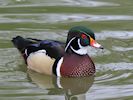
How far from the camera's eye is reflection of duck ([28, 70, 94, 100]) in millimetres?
9902

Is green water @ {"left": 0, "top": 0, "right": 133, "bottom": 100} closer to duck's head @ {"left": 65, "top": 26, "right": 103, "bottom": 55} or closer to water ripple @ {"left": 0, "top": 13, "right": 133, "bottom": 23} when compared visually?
water ripple @ {"left": 0, "top": 13, "right": 133, "bottom": 23}

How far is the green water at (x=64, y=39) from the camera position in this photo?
979 centimetres

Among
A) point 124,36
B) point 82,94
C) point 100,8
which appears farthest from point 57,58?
point 100,8

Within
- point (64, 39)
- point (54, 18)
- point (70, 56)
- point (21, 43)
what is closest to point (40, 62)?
point (70, 56)

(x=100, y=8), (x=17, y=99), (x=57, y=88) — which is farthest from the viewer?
(x=100, y=8)

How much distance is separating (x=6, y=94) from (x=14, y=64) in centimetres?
155

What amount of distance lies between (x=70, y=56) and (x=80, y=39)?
294 millimetres

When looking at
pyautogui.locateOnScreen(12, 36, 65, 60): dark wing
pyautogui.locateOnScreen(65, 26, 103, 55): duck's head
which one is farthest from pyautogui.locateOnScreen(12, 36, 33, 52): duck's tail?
pyautogui.locateOnScreen(65, 26, 103, 55): duck's head

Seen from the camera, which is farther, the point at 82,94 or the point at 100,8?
the point at 100,8

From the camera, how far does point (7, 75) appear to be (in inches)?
411

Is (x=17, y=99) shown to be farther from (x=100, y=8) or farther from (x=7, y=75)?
(x=100, y=8)

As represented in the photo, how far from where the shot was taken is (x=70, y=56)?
10641 millimetres

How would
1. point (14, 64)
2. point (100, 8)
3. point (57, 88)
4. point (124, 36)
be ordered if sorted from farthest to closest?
point (100, 8) < point (124, 36) < point (14, 64) < point (57, 88)

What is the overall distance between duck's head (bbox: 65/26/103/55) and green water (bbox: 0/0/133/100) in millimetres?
423
